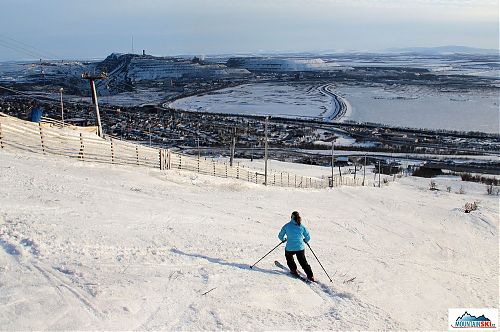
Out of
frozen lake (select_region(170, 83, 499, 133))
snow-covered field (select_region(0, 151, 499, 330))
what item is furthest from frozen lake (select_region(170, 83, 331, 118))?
snow-covered field (select_region(0, 151, 499, 330))

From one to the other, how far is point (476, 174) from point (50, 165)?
3682 centimetres

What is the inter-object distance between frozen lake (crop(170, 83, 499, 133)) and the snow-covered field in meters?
59.5

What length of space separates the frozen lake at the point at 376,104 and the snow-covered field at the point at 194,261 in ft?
195

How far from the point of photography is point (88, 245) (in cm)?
768

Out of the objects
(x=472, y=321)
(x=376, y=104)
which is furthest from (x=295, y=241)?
(x=376, y=104)

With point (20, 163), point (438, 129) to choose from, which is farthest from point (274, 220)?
point (438, 129)

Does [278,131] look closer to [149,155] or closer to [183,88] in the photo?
[149,155]

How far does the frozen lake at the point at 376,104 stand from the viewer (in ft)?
240

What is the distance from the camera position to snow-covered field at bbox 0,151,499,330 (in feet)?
19.6

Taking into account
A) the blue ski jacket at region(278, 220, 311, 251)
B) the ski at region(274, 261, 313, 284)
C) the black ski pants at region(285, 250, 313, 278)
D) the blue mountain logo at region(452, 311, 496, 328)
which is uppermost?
the blue ski jacket at region(278, 220, 311, 251)

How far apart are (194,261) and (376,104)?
88481 mm

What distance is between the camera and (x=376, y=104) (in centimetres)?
9112

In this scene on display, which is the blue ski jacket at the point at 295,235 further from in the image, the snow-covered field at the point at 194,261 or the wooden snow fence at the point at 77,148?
the wooden snow fence at the point at 77,148

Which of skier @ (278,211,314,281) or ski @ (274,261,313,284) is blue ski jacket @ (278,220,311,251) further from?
ski @ (274,261,313,284)
